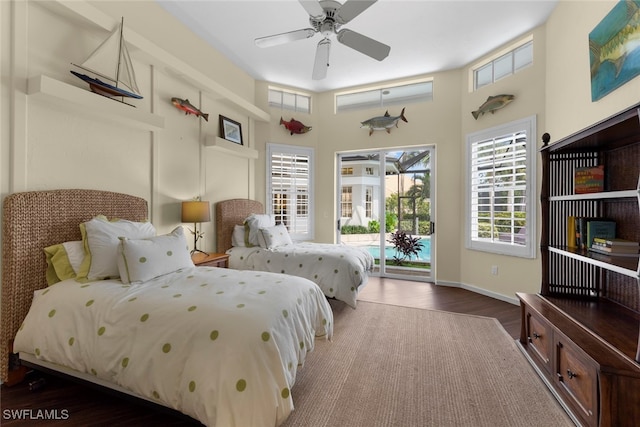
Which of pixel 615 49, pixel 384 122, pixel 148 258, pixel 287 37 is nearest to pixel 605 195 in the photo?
pixel 615 49

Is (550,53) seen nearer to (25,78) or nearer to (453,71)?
(453,71)

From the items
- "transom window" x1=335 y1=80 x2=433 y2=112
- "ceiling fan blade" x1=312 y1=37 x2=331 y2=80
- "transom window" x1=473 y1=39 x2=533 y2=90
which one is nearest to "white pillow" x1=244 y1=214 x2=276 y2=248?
"ceiling fan blade" x1=312 y1=37 x2=331 y2=80

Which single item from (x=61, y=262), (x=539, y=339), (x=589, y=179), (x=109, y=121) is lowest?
(x=539, y=339)

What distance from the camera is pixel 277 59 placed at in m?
4.23

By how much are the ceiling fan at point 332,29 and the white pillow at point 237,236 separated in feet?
7.85

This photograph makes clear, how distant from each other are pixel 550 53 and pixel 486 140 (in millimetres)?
1182

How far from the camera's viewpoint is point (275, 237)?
153 inches

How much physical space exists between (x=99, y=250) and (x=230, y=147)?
92.1 inches

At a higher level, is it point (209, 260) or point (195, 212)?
point (195, 212)

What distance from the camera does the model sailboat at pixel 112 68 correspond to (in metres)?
2.31

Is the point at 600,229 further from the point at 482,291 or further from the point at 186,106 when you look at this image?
the point at 186,106

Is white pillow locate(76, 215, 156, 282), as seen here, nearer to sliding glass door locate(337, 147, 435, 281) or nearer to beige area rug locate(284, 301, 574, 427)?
beige area rug locate(284, 301, 574, 427)

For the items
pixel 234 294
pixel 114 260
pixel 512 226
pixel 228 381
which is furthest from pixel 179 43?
pixel 512 226

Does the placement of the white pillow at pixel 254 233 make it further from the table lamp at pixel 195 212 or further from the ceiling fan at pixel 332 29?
the ceiling fan at pixel 332 29
